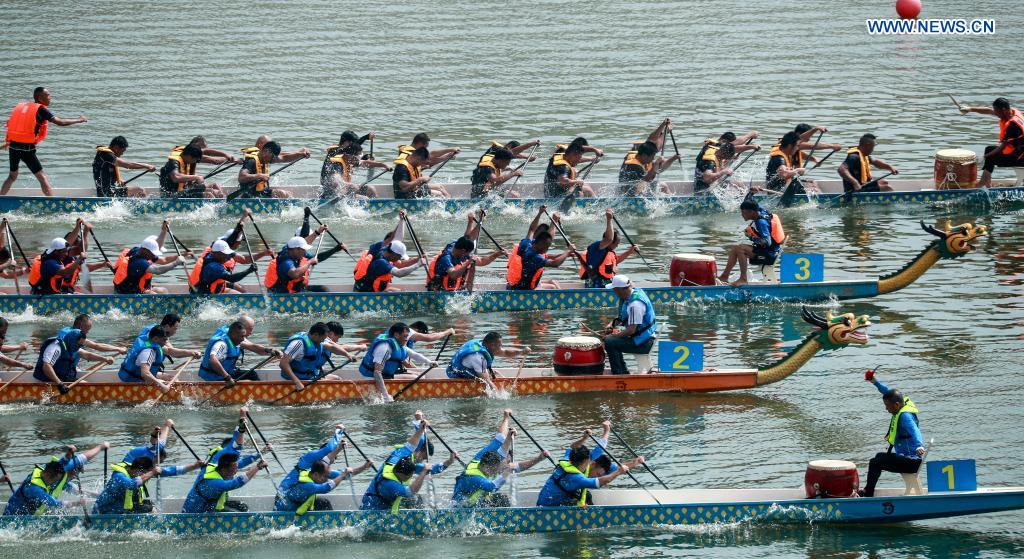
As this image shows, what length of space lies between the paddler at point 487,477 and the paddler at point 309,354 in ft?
13.6

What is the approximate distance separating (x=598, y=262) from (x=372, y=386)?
510cm

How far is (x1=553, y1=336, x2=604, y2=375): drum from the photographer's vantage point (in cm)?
2083

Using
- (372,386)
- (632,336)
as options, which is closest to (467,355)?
(372,386)

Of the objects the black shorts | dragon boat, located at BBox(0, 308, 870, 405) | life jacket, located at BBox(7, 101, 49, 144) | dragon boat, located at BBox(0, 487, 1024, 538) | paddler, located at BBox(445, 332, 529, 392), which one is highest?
life jacket, located at BBox(7, 101, 49, 144)

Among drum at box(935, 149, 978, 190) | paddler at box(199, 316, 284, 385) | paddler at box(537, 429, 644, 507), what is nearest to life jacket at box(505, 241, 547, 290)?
paddler at box(199, 316, 284, 385)

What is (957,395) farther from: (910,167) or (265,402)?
(910,167)

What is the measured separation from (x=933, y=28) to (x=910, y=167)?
12096 millimetres

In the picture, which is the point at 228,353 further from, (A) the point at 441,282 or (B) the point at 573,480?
(B) the point at 573,480

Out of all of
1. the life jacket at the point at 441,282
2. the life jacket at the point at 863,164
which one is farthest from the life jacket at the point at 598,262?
the life jacket at the point at 863,164

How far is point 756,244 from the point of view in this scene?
81.1 ft

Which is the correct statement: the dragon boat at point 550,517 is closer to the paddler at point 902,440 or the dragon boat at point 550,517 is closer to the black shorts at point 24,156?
the paddler at point 902,440

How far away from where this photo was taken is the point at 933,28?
43438 millimetres

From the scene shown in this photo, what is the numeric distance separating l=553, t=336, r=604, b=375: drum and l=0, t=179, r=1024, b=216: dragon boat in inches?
355

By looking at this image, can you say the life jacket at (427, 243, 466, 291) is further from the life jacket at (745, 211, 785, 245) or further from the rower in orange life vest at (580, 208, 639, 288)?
the life jacket at (745, 211, 785, 245)
